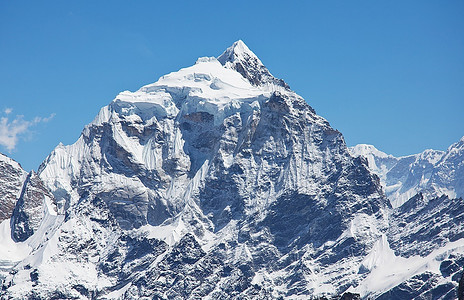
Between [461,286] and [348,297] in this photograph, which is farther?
[348,297]

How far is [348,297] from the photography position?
154 meters

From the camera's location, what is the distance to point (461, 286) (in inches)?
5187

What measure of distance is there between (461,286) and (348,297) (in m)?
24.6
